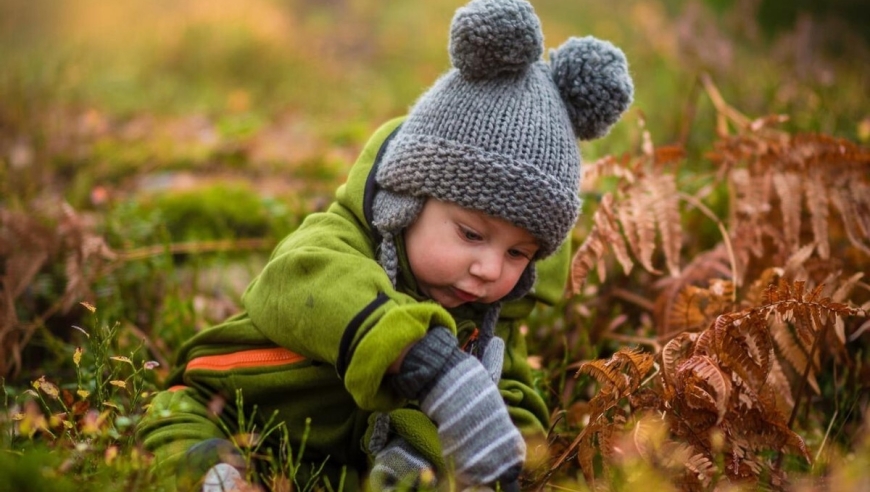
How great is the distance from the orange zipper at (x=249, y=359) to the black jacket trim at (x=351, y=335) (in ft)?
1.26

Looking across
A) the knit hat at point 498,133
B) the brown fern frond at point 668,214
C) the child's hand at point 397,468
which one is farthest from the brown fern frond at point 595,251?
the child's hand at point 397,468

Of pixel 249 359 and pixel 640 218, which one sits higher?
pixel 640 218

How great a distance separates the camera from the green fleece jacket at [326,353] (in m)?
1.99

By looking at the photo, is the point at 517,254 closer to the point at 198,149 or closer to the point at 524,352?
the point at 524,352

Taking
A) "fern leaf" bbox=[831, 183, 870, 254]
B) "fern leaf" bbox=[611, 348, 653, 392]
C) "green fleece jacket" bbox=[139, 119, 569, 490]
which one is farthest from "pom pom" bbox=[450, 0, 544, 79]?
"fern leaf" bbox=[831, 183, 870, 254]

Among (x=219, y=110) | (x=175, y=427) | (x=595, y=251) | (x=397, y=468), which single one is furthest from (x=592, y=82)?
(x=219, y=110)

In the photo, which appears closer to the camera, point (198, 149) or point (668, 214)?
point (668, 214)

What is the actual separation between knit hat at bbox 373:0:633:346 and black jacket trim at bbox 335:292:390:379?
→ 323 millimetres

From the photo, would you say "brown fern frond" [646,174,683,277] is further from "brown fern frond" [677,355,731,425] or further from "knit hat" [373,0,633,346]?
"brown fern frond" [677,355,731,425]

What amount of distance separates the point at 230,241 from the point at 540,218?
6.69ft

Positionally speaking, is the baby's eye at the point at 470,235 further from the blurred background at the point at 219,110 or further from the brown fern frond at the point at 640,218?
the blurred background at the point at 219,110

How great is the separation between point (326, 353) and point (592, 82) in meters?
1.14

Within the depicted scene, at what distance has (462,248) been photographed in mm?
2271

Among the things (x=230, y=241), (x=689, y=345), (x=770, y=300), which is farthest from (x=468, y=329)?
(x=230, y=241)
